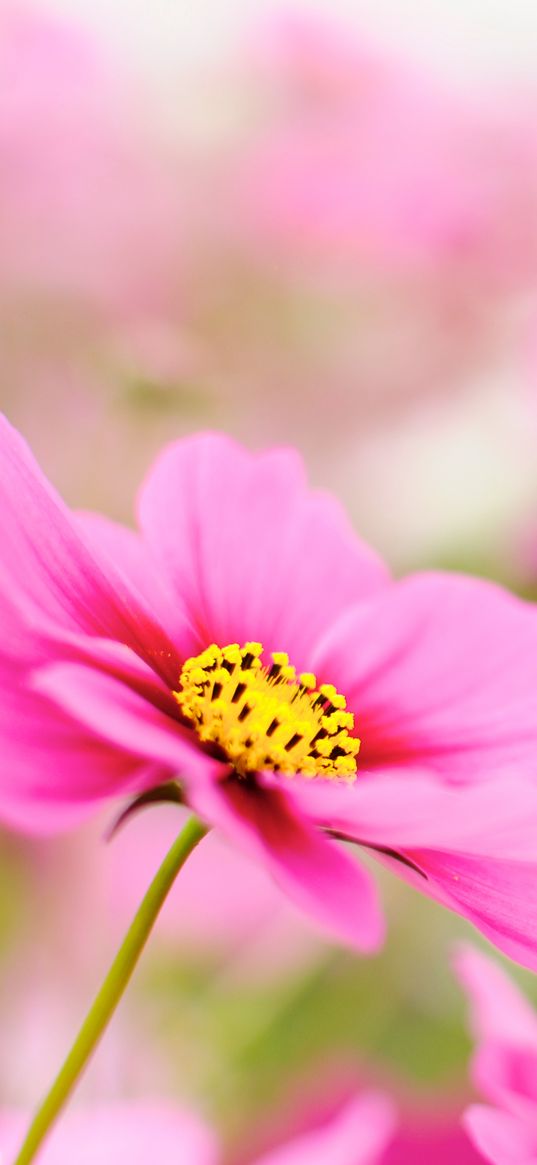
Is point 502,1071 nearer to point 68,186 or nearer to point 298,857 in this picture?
point 298,857

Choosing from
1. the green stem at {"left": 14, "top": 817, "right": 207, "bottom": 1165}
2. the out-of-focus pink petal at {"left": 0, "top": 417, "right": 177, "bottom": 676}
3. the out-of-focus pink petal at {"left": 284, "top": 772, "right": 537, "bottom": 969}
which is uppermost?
the out-of-focus pink petal at {"left": 0, "top": 417, "right": 177, "bottom": 676}

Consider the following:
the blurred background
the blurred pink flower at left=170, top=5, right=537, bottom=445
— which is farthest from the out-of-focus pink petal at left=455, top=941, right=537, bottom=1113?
the blurred pink flower at left=170, top=5, right=537, bottom=445

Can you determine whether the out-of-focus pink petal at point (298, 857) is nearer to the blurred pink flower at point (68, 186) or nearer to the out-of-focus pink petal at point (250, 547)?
the out-of-focus pink petal at point (250, 547)

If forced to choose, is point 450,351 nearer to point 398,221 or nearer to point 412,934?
point 398,221

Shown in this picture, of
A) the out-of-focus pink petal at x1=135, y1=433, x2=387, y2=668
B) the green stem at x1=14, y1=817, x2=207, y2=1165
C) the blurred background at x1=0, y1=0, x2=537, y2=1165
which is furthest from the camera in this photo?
the blurred background at x1=0, y1=0, x2=537, y2=1165

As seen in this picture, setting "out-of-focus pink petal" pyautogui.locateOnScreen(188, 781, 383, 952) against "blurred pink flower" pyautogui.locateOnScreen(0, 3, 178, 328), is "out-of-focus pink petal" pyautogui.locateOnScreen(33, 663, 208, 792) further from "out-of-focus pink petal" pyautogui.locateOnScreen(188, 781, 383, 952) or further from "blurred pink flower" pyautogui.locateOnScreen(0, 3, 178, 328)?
"blurred pink flower" pyautogui.locateOnScreen(0, 3, 178, 328)

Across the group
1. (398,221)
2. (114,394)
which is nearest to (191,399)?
(114,394)

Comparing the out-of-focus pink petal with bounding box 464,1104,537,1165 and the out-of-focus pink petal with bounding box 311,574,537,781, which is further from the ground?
the out-of-focus pink petal with bounding box 311,574,537,781

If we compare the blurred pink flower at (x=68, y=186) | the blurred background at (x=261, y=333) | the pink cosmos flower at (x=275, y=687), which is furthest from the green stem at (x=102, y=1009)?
the blurred pink flower at (x=68, y=186)
